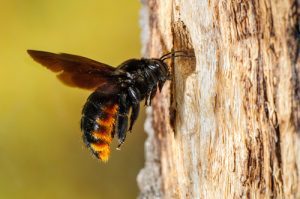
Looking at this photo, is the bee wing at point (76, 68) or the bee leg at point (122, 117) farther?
the bee leg at point (122, 117)

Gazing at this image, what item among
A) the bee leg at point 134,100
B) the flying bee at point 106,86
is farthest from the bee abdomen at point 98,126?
the bee leg at point 134,100

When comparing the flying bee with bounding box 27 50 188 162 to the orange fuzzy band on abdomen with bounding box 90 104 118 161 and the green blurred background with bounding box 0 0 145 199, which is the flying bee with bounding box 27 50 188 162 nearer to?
the orange fuzzy band on abdomen with bounding box 90 104 118 161

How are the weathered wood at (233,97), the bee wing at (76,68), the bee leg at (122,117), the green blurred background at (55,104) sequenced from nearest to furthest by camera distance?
the weathered wood at (233,97) → the bee wing at (76,68) → the bee leg at (122,117) → the green blurred background at (55,104)

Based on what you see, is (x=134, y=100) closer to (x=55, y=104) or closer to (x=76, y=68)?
(x=76, y=68)

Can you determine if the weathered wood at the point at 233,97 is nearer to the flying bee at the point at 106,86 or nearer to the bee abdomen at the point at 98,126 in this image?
the flying bee at the point at 106,86

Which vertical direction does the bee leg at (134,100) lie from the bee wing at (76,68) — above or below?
below

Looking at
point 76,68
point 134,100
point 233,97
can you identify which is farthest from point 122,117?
point 233,97

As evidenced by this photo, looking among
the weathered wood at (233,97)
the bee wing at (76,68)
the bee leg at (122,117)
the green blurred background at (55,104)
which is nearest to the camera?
the weathered wood at (233,97)

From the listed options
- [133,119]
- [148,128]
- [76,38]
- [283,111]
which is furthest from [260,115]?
[76,38]

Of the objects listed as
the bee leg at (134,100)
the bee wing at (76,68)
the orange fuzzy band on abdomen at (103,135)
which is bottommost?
the orange fuzzy band on abdomen at (103,135)
